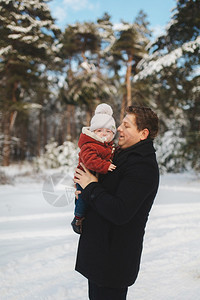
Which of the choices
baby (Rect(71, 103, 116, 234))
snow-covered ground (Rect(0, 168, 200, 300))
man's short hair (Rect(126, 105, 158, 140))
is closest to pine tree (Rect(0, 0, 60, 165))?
snow-covered ground (Rect(0, 168, 200, 300))

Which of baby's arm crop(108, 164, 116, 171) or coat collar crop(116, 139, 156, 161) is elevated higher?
coat collar crop(116, 139, 156, 161)

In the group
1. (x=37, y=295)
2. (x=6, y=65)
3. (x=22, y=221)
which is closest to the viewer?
(x=37, y=295)

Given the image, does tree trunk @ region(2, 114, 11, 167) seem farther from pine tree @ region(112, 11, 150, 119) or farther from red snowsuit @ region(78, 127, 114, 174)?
red snowsuit @ region(78, 127, 114, 174)

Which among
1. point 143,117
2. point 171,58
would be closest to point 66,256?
point 143,117

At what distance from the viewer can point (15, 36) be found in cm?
1083

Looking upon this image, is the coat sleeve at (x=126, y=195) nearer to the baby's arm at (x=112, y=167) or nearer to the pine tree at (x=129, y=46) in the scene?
the baby's arm at (x=112, y=167)

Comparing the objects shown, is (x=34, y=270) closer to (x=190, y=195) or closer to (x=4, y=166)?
(x=190, y=195)

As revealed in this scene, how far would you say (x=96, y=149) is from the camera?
5.12 ft

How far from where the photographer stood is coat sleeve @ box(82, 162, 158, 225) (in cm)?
119

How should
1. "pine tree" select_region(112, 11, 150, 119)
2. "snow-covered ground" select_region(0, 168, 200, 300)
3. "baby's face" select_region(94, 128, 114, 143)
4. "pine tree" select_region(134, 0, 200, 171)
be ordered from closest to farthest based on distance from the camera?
"baby's face" select_region(94, 128, 114, 143), "snow-covered ground" select_region(0, 168, 200, 300), "pine tree" select_region(134, 0, 200, 171), "pine tree" select_region(112, 11, 150, 119)

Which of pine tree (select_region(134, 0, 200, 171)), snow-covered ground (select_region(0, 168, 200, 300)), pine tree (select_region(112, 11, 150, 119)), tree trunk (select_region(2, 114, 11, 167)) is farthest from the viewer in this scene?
pine tree (select_region(112, 11, 150, 119))

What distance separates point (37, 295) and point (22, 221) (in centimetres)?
314

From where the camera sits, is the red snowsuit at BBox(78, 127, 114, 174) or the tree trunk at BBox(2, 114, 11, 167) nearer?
the red snowsuit at BBox(78, 127, 114, 174)

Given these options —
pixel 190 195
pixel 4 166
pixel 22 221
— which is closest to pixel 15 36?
pixel 4 166
